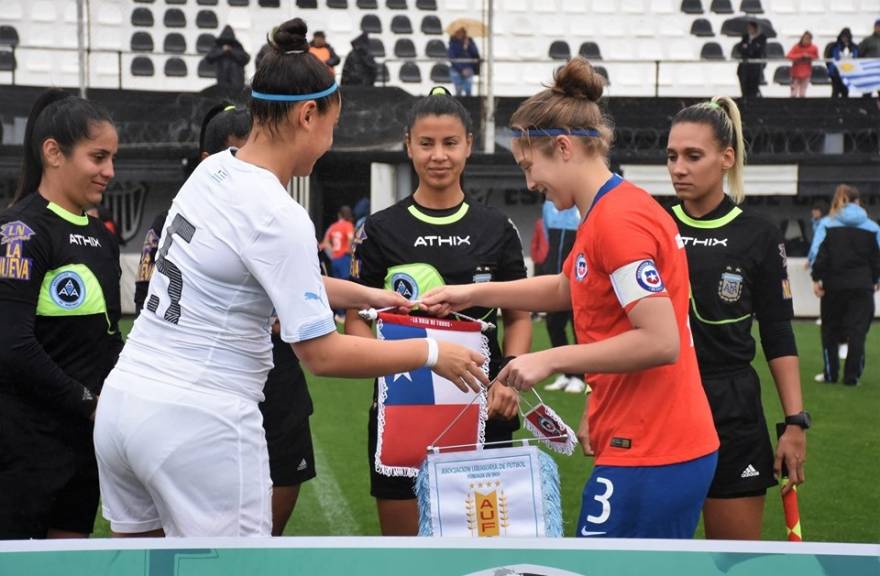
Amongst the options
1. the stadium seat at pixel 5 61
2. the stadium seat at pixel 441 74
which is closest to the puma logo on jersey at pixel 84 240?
the stadium seat at pixel 5 61

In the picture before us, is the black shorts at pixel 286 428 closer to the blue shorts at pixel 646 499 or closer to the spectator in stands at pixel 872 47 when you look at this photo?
the blue shorts at pixel 646 499

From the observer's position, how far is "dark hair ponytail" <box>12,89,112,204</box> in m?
3.52

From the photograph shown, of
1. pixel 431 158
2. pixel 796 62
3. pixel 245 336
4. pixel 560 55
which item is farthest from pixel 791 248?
pixel 245 336

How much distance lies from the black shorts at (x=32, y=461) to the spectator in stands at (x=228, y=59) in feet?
55.6

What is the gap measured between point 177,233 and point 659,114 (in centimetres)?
1838

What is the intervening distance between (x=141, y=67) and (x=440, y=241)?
21232 mm

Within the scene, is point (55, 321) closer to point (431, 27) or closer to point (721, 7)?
point (431, 27)

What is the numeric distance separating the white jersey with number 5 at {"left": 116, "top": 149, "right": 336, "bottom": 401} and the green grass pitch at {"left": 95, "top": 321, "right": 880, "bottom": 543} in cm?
313

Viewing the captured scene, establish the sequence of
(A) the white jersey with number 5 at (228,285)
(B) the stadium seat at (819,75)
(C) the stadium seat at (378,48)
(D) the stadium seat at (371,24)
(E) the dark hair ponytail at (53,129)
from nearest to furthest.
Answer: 1. (A) the white jersey with number 5 at (228,285)
2. (E) the dark hair ponytail at (53,129)
3. (B) the stadium seat at (819,75)
4. (C) the stadium seat at (378,48)
5. (D) the stadium seat at (371,24)

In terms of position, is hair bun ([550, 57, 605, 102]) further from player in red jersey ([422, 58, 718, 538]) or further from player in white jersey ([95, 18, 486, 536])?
player in white jersey ([95, 18, 486, 536])

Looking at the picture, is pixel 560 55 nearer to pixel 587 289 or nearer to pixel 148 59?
pixel 148 59

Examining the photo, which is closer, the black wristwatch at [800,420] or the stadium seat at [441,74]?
the black wristwatch at [800,420]

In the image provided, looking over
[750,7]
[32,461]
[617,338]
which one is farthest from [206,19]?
[617,338]

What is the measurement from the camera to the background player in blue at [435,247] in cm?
392
